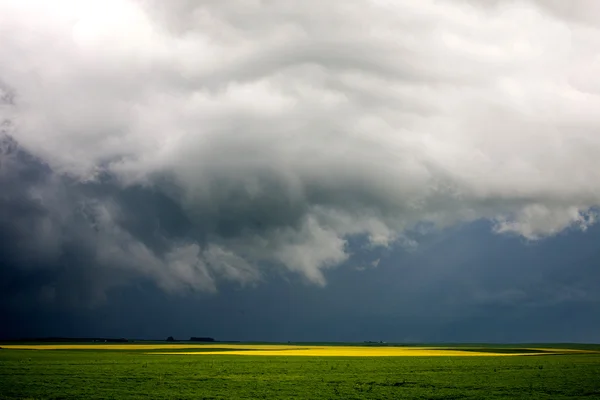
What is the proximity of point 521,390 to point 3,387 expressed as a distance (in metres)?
40.7

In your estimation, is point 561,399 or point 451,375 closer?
point 561,399

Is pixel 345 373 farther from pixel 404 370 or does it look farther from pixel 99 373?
pixel 99 373

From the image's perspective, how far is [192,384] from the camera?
1928 inches

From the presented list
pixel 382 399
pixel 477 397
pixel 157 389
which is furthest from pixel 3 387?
pixel 477 397

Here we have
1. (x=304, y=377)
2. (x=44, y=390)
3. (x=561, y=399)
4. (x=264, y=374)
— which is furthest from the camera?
(x=264, y=374)

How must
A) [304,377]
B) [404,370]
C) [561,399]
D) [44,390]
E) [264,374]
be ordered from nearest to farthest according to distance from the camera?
[561,399] < [44,390] < [304,377] < [264,374] < [404,370]

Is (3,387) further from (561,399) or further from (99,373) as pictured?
(561,399)

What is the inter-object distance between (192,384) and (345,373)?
62.9ft

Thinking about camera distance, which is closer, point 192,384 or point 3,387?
point 3,387

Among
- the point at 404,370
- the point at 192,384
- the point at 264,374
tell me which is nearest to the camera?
the point at 192,384

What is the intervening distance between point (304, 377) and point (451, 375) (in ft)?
51.7

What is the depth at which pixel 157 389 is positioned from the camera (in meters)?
44.7

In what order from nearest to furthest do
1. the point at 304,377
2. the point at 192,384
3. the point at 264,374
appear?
the point at 192,384, the point at 304,377, the point at 264,374

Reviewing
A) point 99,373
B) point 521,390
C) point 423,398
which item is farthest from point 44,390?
point 521,390
